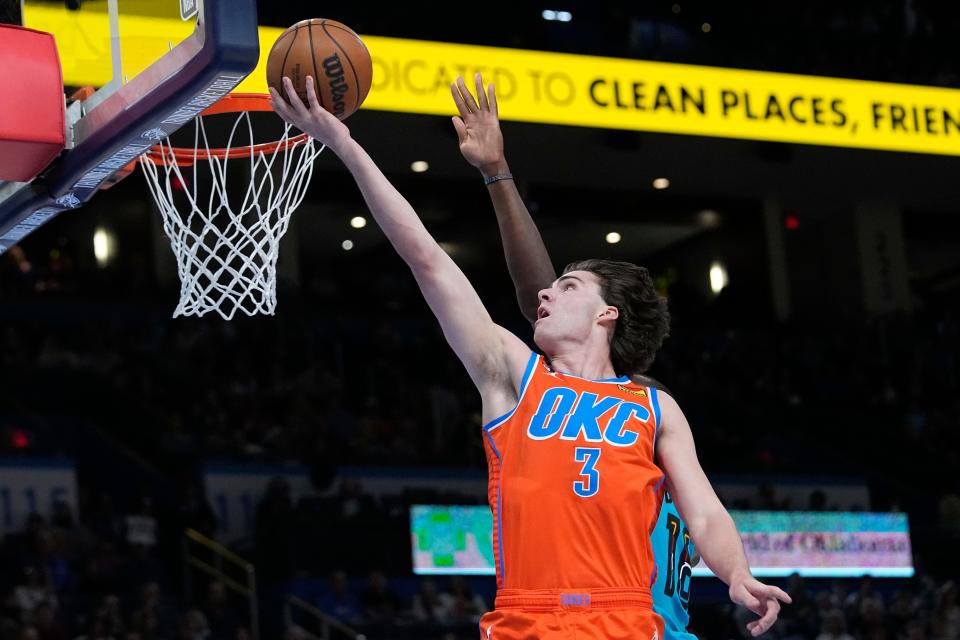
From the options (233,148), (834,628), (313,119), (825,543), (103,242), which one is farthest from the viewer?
(103,242)

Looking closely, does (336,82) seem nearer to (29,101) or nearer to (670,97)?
(29,101)

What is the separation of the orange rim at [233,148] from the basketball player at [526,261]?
1520 millimetres

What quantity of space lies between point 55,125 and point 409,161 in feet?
50.4

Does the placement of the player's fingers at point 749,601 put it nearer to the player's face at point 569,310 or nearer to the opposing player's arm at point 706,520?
the opposing player's arm at point 706,520

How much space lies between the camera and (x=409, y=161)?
2056 cm

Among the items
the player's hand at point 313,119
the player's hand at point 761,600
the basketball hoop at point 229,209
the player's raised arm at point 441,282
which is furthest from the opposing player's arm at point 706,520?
the basketball hoop at point 229,209

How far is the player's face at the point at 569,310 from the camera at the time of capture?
3.71 m

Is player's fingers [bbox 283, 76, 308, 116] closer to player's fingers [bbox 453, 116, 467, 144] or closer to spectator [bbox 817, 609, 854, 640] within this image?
player's fingers [bbox 453, 116, 467, 144]

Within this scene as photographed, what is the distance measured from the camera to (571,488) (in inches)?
137

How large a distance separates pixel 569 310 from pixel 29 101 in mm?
2392

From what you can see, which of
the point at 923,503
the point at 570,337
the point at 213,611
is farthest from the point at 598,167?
the point at 570,337

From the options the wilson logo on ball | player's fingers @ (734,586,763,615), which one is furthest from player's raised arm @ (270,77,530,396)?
the wilson logo on ball

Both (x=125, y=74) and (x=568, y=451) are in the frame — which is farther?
(x=125, y=74)

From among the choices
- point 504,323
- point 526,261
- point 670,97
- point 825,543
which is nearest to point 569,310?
point 526,261
